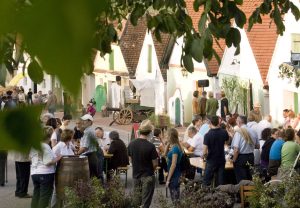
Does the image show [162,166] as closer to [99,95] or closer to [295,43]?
[295,43]

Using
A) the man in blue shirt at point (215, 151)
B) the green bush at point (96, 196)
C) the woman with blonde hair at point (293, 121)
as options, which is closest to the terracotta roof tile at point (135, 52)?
the woman with blonde hair at point (293, 121)

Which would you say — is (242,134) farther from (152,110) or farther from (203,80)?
(152,110)

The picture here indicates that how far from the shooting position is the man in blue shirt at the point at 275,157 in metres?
12.5

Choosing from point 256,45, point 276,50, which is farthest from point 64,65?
point 256,45

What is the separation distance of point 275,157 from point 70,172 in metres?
3.21

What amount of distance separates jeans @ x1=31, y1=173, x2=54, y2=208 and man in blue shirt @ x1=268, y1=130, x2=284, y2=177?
338cm

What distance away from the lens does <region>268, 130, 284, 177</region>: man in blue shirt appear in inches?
492

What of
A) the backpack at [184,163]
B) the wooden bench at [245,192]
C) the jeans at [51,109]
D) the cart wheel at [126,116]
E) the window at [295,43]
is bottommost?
the wooden bench at [245,192]

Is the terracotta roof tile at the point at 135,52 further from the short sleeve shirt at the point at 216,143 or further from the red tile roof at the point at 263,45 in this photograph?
the short sleeve shirt at the point at 216,143

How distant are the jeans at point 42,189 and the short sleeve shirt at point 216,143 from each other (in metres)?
2.46

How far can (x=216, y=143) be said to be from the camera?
12.3 m

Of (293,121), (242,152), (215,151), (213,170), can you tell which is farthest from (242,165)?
(293,121)

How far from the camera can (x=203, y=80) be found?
110 ft

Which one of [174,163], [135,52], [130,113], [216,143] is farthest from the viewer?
[135,52]
